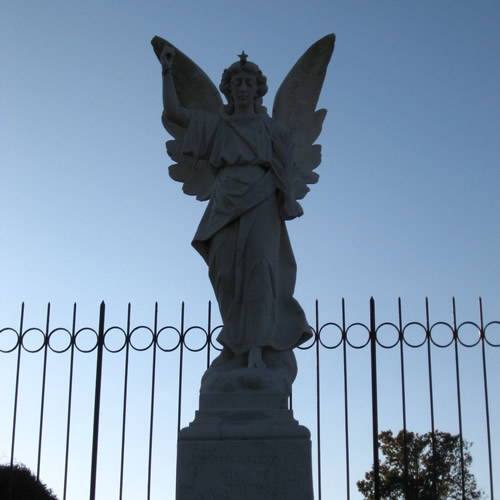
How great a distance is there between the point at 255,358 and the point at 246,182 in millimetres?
1431

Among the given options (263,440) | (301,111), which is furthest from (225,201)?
(263,440)

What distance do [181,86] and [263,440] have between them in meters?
3.39

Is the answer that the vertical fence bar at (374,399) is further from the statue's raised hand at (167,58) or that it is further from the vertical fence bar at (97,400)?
the statue's raised hand at (167,58)

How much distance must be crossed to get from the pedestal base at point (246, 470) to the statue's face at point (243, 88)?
2892mm

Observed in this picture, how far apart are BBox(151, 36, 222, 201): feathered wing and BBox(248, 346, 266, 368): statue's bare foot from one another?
5.11 ft

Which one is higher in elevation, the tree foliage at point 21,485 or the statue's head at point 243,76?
the statue's head at point 243,76

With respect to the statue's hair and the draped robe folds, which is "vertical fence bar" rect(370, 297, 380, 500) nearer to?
the draped robe folds

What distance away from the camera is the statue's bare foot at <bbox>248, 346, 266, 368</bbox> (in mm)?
6277

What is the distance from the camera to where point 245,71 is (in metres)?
6.88

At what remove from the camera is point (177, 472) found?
5.81 m

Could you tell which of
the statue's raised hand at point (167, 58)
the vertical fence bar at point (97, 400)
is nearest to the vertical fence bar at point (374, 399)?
the vertical fence bar at point (97, 400)

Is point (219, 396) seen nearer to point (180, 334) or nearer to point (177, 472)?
point (177, 472)

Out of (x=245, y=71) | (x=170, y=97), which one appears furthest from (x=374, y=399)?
(x=170, y=97)

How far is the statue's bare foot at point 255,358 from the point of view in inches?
247
